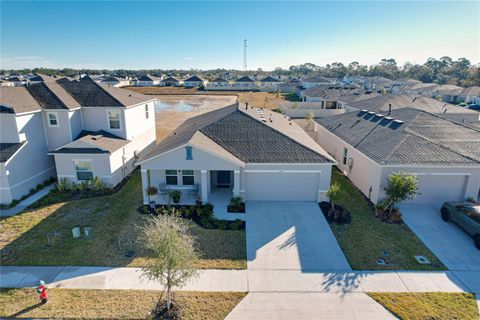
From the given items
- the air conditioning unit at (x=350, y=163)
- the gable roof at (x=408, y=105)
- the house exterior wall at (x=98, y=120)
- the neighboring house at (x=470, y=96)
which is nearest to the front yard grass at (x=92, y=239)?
the house exterior wall at (x=98, y=120)

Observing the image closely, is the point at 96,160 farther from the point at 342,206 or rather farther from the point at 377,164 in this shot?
the point at 377,164

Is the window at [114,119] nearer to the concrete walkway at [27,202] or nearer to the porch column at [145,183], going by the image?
the concrete walkway at [27,202]

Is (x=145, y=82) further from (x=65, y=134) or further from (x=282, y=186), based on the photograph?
(x=282, y=186)

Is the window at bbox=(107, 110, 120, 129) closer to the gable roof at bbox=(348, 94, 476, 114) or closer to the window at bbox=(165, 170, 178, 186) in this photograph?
the window at bbox=(165, 170, 178, 186)

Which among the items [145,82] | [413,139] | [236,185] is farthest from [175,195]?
[145,82]

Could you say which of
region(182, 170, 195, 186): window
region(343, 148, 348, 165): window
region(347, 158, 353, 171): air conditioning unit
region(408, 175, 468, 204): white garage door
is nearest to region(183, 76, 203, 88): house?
region(343, 148, 348, 165): window

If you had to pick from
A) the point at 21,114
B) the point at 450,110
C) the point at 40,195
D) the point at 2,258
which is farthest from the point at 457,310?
the point at 450,110
